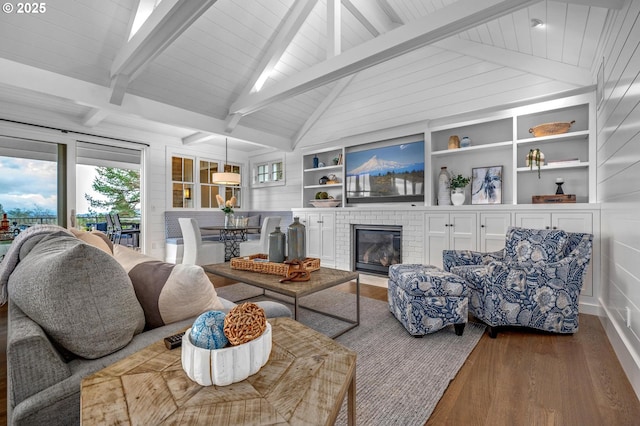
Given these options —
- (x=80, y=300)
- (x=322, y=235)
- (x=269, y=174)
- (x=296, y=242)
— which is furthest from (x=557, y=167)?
(x=269, y=174)

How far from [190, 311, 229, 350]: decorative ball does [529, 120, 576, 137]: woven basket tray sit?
395 centimetres

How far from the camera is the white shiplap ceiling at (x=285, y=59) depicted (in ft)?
9.14

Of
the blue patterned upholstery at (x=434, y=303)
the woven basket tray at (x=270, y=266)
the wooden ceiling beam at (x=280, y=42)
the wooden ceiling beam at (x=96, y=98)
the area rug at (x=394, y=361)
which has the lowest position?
the area rug at (x=394, y=361)

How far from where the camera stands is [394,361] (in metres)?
2.03

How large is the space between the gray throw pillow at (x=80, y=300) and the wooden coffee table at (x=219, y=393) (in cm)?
19

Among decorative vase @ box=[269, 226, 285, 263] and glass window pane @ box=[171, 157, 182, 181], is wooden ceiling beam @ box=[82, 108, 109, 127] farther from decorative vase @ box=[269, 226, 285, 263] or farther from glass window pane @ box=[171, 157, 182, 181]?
decorative vase @ box=[269, 226, 285, 263]

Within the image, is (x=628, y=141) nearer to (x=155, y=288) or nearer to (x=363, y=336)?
(x=363, y=336)

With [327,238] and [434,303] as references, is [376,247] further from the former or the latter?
[434,303]

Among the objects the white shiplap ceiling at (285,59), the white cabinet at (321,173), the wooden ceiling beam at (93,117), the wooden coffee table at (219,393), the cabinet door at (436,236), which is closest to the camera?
the wooden coffee table at (219,393)

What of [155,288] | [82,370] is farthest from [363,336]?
[82,370]

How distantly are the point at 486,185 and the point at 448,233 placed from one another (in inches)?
30.8

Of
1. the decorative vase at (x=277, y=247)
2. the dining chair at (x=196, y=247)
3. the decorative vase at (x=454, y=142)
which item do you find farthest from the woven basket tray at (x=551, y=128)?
the dining chair at (x=196, y=247)

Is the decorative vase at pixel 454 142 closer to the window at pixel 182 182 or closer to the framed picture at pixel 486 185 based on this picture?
the framed picture at pixel 486 185

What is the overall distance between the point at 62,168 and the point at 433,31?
5499 millimetres
